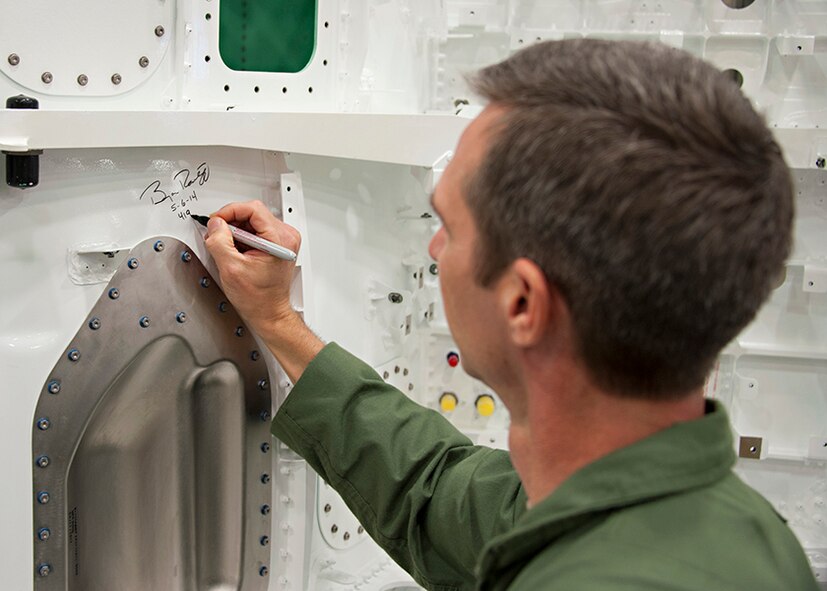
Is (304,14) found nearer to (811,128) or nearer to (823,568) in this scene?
(811,128)

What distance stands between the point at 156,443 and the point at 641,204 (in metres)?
1.37

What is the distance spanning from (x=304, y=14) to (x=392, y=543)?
1262mm

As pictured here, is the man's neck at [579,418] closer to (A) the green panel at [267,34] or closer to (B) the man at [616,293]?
(B) the man at [616,293]

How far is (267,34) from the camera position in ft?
7.64

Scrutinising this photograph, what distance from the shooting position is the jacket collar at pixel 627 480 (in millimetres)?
1224

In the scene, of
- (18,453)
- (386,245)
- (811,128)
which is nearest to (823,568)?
(811,128)

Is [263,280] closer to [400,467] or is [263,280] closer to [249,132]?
[249,132]

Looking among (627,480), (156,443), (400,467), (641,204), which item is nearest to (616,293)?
(641,204)

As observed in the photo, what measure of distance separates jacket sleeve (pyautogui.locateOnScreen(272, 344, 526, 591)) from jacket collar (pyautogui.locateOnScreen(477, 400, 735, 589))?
A: 609 mm

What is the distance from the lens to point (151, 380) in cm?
210

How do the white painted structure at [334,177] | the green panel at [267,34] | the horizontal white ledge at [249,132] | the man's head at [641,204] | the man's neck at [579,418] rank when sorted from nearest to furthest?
the man's head at [641,204] < the man's neck at [579,418] < the horizontal white ledge at [249,132] < the white painted structure at [334,177] < the green panel at [267,34]

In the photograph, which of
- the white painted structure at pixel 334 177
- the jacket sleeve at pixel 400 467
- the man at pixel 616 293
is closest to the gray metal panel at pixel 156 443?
the white painted structure at pixel 334 177
